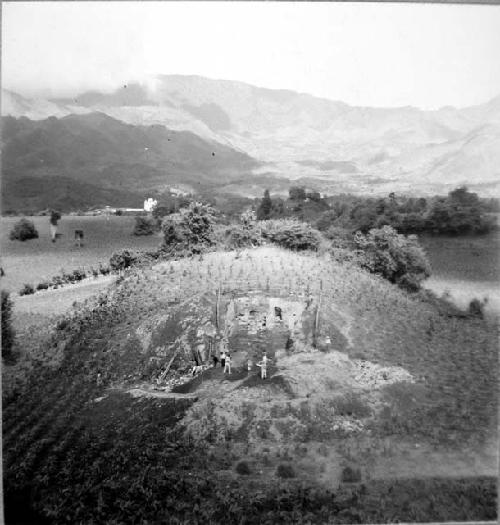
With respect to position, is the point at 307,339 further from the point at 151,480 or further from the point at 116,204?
the point at 116,204

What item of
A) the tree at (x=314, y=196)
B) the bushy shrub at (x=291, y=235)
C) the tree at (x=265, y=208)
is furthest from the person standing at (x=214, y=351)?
the tree at (x=314, y=196)

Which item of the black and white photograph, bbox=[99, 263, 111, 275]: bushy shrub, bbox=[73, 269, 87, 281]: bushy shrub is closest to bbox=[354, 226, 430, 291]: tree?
the black and white photograph

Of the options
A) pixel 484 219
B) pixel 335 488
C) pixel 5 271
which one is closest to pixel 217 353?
pixel 335 488

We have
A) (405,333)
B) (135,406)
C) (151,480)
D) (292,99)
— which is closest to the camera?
(151,480)

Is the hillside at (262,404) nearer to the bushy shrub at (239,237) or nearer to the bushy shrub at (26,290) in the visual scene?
the bushy shrub at (239,237)

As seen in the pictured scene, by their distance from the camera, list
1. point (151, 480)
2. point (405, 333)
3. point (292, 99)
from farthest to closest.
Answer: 1. point (292, 99)
2. point (405, 333)
3. point (151, 480)

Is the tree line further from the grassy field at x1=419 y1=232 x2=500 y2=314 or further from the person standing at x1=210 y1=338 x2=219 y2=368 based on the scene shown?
the person standing at x1=210 y1=338 x2=219 y2=368
